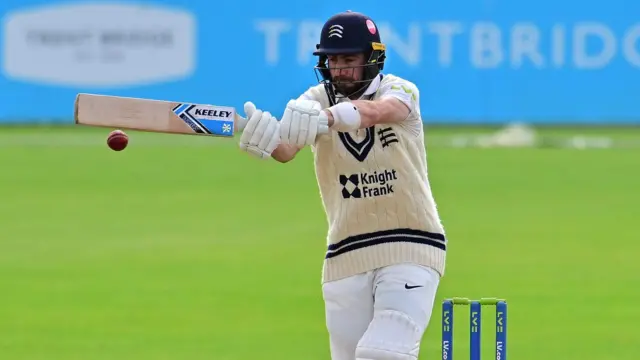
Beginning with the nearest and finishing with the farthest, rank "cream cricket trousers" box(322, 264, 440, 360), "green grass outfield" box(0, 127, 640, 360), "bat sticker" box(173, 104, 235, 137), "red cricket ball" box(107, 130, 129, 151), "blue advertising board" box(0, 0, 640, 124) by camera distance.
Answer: "bat sticker" box(173, 104, 235, 137)
"red cricket ball" box(107, 130, 129, 151)
"cream cricket trousers" box(322, 264, 440, 360)
"green grass outfield" box(0, 127, 640, 360)
"blue advertising board" box(0, 0, 640, 124)

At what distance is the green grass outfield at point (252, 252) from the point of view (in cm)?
880

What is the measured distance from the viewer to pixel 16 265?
37.8ft

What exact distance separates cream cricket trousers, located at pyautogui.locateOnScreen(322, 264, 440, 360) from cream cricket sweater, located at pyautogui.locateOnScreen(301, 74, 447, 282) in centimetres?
5

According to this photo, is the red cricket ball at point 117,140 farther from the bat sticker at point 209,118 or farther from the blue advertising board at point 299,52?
the blue advertising board at point 299,52

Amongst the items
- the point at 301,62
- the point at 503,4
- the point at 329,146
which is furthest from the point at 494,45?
the point at 329,146

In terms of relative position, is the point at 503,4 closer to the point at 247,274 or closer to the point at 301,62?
the point at 301,62

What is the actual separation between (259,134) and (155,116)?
0.39 meters

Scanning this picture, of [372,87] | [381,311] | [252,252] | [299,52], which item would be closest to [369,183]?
[372,87]

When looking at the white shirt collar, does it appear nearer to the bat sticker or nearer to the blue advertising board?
the bat sticker

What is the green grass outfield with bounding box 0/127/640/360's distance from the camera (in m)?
8.80

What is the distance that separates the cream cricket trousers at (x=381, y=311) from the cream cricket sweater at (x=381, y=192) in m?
0.05

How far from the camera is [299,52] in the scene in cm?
2144

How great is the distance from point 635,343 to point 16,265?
497 centimetres

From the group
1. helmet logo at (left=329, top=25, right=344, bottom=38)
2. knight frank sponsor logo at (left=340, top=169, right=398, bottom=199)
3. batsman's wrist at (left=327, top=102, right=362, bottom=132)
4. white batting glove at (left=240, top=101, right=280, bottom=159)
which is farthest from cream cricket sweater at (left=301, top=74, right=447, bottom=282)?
white batting glove at (left=240, top=101, right=280, bottom=159)
